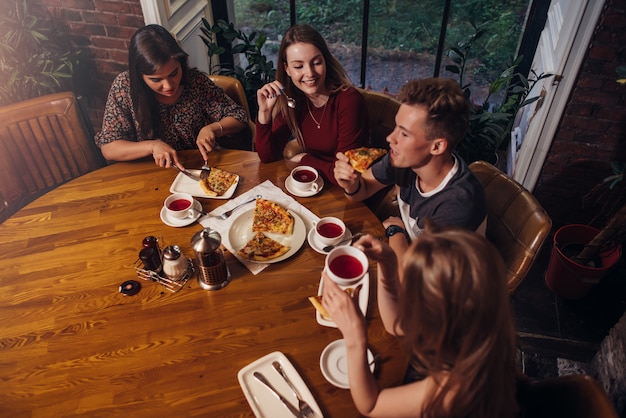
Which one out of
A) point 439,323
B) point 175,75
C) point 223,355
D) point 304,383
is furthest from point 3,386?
point 175,75

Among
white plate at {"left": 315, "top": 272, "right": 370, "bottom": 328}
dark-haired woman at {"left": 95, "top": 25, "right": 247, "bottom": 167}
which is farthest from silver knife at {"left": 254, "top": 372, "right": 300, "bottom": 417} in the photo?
dark-haired woman at {"left": 95, "top": 25, "right": 247, "bottom": 167}

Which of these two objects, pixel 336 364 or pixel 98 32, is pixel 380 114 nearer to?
pixel 336 364

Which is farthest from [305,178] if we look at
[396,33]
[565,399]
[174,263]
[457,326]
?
[396,33]

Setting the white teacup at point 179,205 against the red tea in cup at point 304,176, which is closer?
the white teacup at point 179,205

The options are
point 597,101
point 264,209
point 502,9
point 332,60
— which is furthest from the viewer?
point 502,9

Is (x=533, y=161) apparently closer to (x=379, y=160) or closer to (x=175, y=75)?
(x=379, y=160)

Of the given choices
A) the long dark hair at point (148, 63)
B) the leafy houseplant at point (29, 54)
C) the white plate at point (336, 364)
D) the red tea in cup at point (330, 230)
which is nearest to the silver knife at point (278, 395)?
the white plate at point (336, 364)

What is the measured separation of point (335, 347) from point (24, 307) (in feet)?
3.65

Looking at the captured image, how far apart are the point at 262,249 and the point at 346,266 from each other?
43 cm

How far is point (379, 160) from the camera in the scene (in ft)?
6.85

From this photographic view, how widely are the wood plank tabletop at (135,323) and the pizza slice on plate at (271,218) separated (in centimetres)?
13

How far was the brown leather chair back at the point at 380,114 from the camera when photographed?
2.33m

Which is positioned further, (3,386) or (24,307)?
(24,307)

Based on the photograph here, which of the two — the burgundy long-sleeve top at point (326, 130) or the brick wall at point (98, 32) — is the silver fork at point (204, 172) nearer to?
the burgundy long-sleeve top at point (326, 130)
